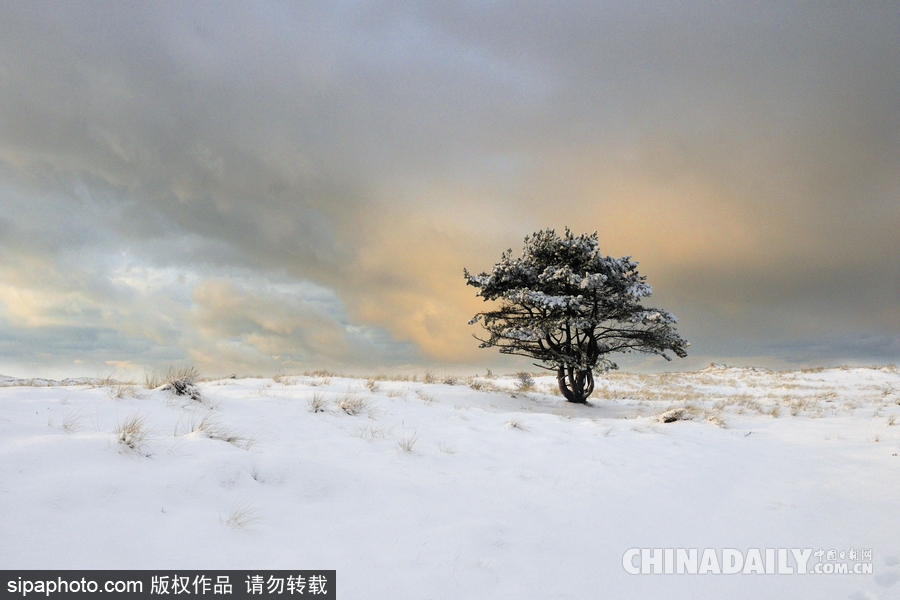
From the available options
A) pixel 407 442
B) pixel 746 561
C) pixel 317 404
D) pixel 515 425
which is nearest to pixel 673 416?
pixel 515 425

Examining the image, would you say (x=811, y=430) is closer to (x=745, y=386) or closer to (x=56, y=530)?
(x=56, y=530)

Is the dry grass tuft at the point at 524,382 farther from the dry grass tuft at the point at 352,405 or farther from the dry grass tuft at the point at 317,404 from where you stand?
the dry grass tuft at the point at 317,404

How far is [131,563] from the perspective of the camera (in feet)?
7.67

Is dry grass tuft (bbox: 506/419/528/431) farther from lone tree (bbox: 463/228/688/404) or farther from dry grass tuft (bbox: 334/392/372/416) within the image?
lone tree (bbox: 463/228/688/404)

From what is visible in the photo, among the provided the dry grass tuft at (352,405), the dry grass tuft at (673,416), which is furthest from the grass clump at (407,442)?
the dry grass tuft at (673,416)

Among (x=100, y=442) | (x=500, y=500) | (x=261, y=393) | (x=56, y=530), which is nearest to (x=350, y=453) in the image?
(x=500, y=500)

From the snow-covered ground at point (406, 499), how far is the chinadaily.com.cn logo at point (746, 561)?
66mm

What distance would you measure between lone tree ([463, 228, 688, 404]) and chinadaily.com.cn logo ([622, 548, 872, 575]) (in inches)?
439

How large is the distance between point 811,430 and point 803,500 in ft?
23.4

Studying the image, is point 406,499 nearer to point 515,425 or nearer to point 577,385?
point 515,425

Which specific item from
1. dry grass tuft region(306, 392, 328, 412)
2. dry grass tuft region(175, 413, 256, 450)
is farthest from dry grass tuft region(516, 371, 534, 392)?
dry grass tuft region(175, 413, 256, 450)

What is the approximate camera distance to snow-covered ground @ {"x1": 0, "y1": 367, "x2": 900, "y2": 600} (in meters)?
2.66

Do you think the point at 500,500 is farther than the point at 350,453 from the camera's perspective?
No

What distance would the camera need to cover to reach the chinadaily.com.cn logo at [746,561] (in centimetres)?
359
